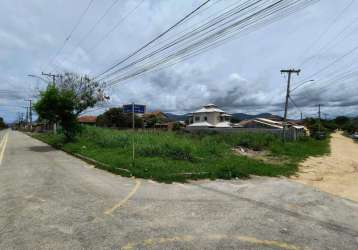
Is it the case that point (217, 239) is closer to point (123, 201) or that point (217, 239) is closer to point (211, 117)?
point (123, 201)

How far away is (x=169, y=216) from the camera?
5.34 metres

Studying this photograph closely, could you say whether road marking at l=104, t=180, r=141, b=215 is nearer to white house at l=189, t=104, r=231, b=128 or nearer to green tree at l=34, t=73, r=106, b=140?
green tree at l=34, t=73, r=106, b=140

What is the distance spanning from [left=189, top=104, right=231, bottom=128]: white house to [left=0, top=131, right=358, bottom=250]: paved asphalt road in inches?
2052

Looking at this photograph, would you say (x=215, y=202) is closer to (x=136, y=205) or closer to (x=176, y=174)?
(x=136, y=205)

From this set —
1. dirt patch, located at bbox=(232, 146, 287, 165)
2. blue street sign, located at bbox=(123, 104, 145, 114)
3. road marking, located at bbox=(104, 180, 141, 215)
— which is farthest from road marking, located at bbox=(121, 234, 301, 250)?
dirt patch, located at bbox=(232, 146, 287, 165)

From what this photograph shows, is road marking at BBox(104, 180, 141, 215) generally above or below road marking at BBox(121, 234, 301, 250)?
above

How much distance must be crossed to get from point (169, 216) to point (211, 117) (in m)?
57.6

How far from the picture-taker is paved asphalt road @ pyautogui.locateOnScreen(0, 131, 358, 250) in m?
4.20

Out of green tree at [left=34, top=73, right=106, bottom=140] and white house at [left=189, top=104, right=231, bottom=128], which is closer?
green tree at [left=34, top=73, right=106, bottom=140]

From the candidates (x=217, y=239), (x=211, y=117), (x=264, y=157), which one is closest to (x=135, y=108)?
(x=217, y=239)

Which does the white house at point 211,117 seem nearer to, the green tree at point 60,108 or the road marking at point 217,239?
the green tree at point 60,108

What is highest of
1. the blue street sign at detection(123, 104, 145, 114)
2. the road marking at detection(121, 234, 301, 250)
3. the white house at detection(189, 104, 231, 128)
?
the white house at detection(189, 104, 231, 128)

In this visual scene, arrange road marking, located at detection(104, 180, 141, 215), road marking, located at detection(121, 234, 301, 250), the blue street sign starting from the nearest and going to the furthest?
road marking, located at detection(121, 234, 301, 250) → road marking, located at detection(104, 180, 141, 215) → the blue street sign

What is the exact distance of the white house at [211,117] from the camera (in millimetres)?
61500
